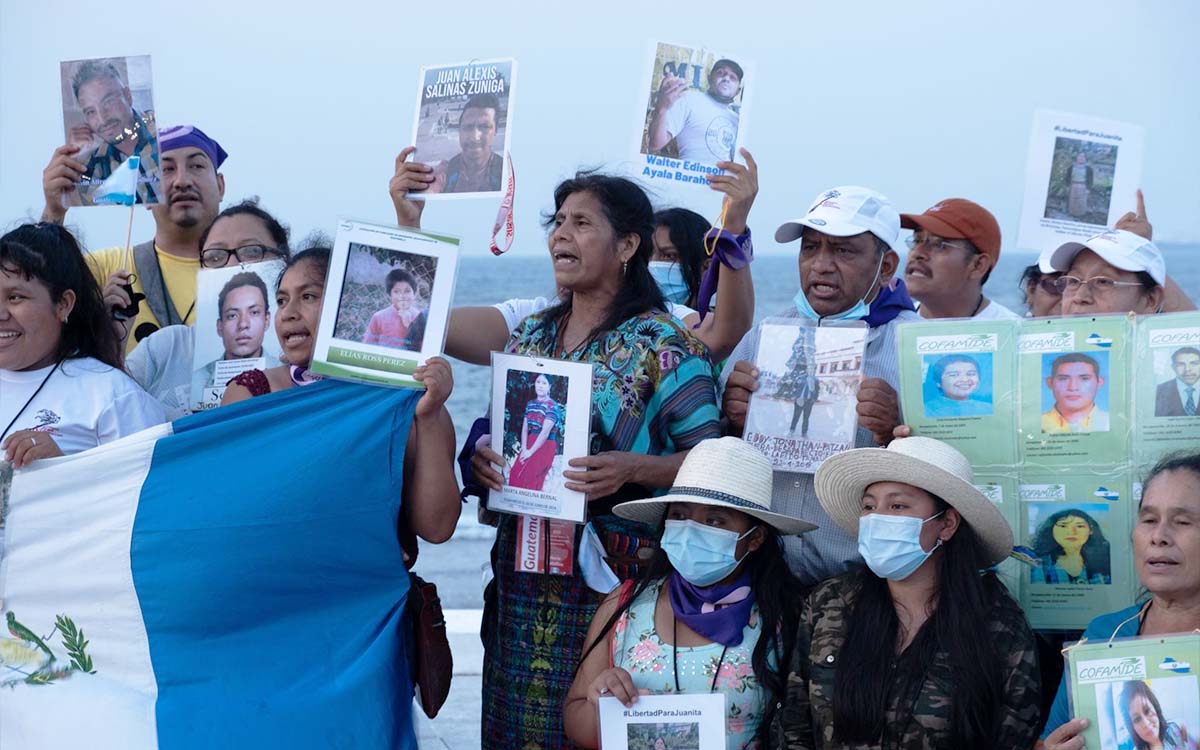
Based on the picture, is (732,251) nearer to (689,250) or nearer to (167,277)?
(689,250)

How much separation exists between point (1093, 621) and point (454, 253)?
6.57 ft

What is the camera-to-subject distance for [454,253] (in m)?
4.04

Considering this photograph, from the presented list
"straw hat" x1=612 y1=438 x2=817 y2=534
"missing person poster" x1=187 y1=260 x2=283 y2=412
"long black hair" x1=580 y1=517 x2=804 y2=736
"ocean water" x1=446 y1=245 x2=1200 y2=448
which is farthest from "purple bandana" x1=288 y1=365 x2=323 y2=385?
"ocean water" x1=446 y1=245 x2=1200 y2=448

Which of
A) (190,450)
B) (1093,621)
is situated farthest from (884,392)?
(190,450)

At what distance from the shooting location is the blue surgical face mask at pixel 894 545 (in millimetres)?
3609

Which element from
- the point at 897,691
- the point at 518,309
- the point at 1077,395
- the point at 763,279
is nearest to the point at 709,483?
the point at 897,691

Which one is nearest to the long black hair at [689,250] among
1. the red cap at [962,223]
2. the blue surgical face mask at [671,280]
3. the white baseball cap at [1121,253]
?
the blue surgical face mask at [671,280]

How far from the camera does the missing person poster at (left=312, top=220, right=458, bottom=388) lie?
4.00 metres

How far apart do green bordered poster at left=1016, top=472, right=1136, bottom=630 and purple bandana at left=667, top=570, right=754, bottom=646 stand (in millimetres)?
792

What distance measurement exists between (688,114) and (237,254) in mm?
1649

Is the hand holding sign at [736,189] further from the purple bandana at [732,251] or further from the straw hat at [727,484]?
the straw hat at [727,484]

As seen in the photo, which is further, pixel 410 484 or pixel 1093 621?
pixel 410 484

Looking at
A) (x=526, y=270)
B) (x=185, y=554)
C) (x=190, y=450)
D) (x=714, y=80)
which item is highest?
(x=714, y=80)

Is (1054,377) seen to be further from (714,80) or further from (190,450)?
(190,450)
